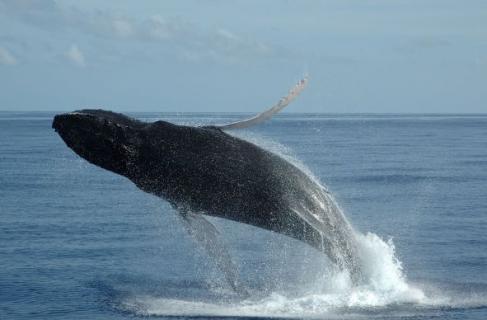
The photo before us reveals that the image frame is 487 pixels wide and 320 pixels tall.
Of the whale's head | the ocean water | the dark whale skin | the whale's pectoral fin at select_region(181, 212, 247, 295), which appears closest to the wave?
the ocean water

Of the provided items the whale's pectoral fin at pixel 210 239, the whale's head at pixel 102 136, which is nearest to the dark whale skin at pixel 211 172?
the whale's head at pixel 102 136

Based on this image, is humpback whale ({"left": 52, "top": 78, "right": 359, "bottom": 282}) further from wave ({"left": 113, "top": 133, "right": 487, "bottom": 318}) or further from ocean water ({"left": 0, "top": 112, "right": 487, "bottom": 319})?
ocean water ({"left": 0, "top": 112, "right": 487, "bottom": 319})

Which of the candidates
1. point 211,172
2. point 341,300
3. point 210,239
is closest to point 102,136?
point 211,172

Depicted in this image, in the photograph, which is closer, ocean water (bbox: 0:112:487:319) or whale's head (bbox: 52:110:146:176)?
whale's head (bbox: 52:110:146:176)

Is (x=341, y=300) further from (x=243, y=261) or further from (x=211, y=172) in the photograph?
(x=243, y=261)

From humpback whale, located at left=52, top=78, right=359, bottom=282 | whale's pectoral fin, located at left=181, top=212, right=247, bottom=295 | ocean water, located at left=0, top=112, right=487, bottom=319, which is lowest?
ocean water, located at left=0, top=112, right=487, bottom=319

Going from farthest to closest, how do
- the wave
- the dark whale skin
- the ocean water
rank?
the ocean water, the wave, the dark whale skin

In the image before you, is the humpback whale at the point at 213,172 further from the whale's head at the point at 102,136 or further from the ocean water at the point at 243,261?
the ocean water at the point at 243,261

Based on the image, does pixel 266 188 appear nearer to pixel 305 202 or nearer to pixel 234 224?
pixel 305 202

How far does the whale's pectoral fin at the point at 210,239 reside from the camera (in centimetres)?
A: 1373

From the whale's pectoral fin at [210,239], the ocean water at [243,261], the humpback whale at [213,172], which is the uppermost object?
the humpback whale at [213,172]

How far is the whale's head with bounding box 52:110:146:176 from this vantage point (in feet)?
40.2

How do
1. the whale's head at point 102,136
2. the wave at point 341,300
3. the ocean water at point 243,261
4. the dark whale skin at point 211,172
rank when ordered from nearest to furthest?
1. the whale's head at point 102,136
2. the dark whale skin at point 211,172
3. the wave at point 341,300
4. the ocean water at point 243,261

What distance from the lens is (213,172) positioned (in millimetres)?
12953
